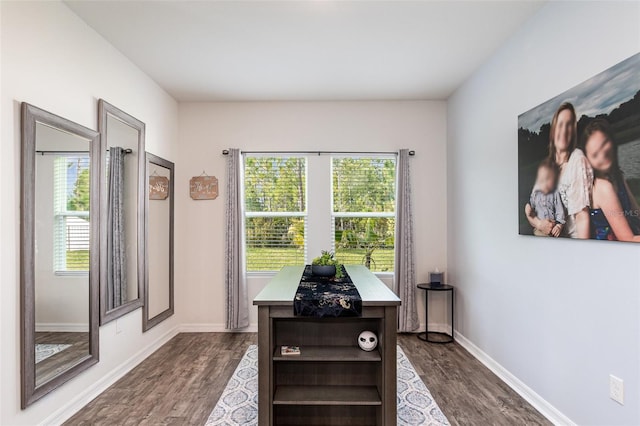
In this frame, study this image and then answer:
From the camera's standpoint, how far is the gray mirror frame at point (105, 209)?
2912 millimetres

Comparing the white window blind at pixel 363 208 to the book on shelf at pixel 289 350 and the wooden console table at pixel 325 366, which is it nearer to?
the wooden console table at pixel 325 366

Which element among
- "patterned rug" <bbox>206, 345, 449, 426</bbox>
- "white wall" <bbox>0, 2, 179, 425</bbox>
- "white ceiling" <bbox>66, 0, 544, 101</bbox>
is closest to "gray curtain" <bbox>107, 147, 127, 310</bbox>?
"white wall" <bbox>0, 2, 179, 425</bbox>

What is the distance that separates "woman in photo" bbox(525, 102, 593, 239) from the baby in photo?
0.12ft

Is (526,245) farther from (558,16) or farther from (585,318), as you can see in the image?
(558,16)

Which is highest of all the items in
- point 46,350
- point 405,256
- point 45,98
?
point 45,98

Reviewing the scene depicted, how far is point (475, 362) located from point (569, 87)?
2.48 metres

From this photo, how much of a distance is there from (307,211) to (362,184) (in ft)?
2.49

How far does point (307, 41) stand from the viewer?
302 centimetres

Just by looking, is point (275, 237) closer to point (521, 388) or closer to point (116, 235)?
point (116, 235)

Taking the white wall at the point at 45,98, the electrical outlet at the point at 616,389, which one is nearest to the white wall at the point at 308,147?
the white wall at the point at 45,98

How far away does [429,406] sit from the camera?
265cm

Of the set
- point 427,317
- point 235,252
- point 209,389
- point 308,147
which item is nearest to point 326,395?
point 209,389

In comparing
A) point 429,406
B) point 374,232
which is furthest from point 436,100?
point 429,406

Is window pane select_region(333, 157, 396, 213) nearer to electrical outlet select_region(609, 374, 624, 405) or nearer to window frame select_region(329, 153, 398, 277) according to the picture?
window frame select_region(329, 153, 398, 277)
